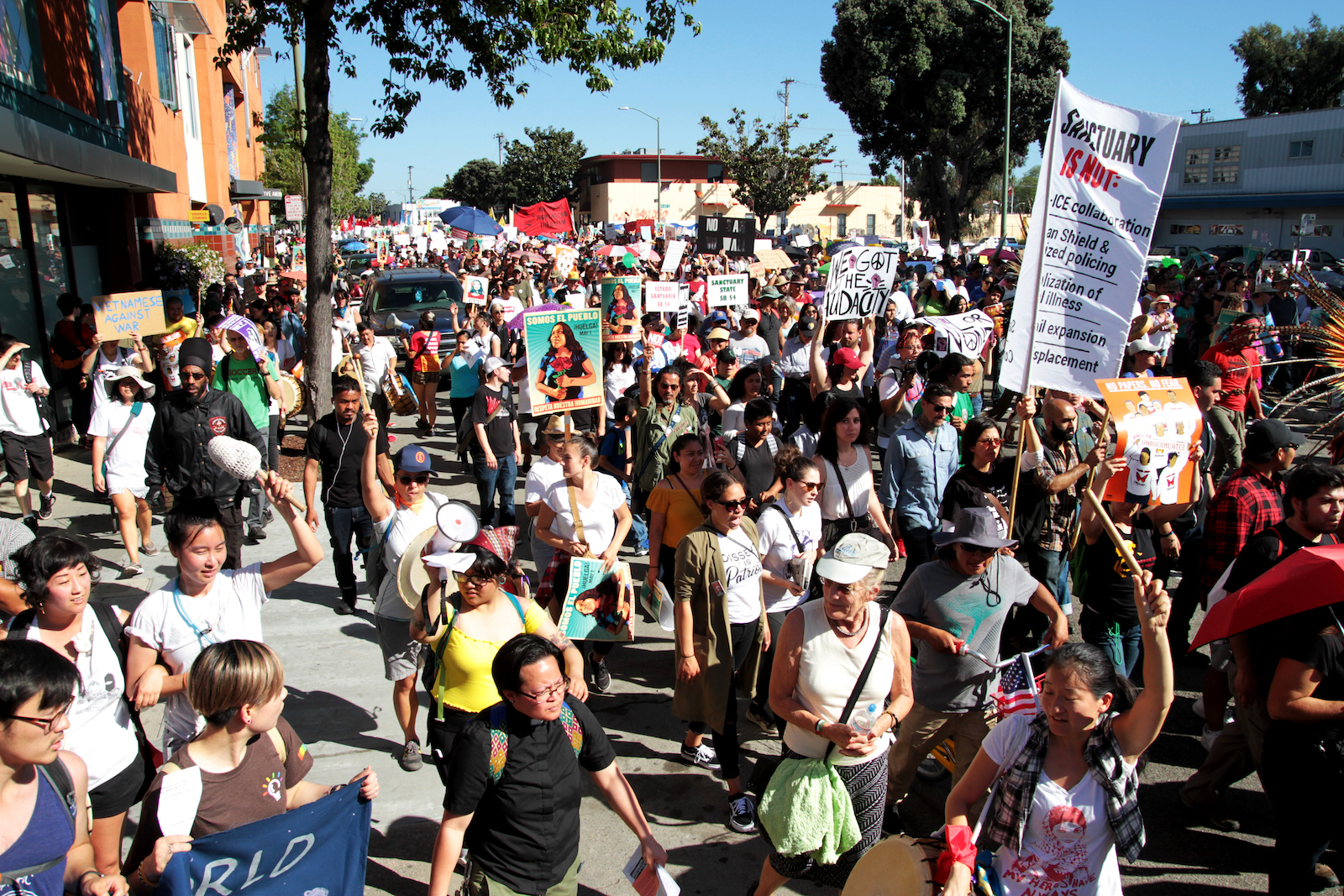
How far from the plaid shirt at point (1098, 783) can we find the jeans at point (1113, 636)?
2099 mm

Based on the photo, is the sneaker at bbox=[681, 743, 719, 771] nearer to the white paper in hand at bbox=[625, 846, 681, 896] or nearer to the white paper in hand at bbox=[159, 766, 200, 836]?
the white paper in hand at bbox=[625, 846, 681, 896]

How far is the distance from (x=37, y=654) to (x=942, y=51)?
41.2 meters

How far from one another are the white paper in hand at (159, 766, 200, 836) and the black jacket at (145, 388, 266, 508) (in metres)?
4.38

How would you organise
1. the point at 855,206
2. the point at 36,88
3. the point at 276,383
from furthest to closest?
the point at 855,206 → the point at 36,88 → the point at 276,383

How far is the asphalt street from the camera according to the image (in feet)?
13.7

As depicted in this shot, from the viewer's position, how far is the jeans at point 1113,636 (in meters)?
5.00

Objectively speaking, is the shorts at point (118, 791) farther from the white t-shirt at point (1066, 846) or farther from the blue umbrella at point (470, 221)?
the blue umbrella at point (470, 221)

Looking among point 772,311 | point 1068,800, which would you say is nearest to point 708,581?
point 1068,800

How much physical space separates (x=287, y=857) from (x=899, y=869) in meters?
1.87

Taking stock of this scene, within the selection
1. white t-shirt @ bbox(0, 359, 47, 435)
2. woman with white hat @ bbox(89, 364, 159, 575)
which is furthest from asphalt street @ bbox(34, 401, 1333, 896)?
white t-shirt @ bbox(0, 359, 47, 435)

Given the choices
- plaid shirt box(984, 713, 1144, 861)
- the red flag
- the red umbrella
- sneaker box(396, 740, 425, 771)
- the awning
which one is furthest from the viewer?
the awning

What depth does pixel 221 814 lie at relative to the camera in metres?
2.86

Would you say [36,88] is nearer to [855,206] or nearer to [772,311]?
[772,311]

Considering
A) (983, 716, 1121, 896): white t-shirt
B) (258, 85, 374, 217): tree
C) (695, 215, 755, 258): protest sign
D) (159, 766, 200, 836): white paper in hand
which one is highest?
(258, 85, 374, 217): tree
